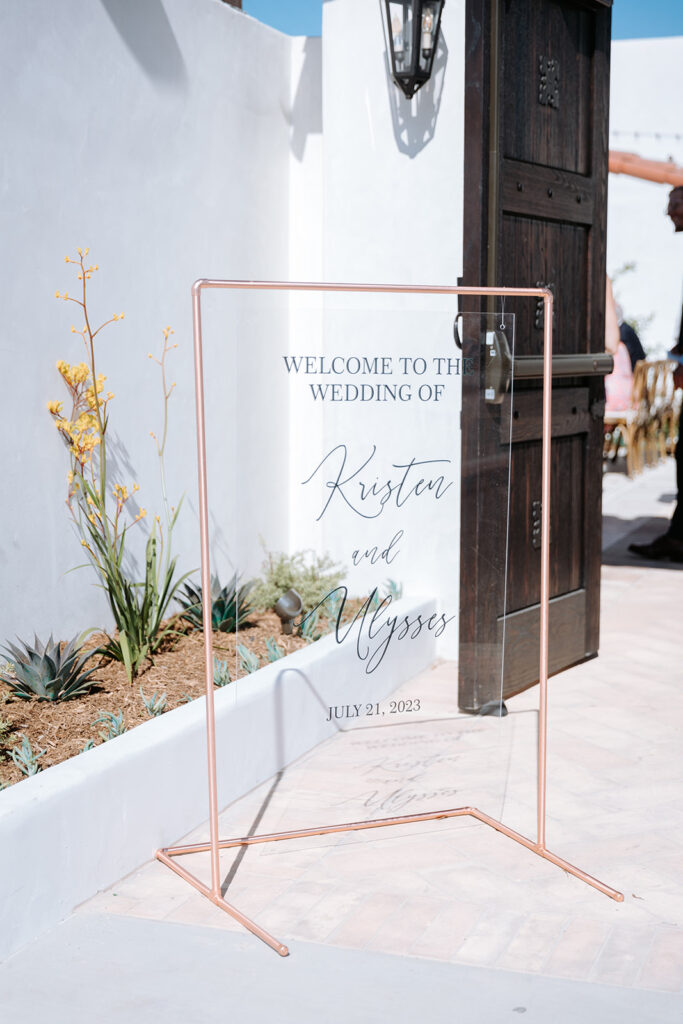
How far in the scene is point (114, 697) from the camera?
3373 mm

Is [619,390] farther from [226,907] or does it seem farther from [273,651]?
[226,907]

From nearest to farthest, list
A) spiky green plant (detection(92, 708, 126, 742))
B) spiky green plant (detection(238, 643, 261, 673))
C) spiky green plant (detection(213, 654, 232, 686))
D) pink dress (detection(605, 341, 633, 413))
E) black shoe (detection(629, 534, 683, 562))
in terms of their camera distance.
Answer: spiky green plant (detection(92, 708, 126, 742)) < spiky green plant (detection(213, 654, 232, 686)) < spiky green plant (detection(238, 643, 261, 673)) < black shoe (detection(629, 534, 683, 562)) < pink dress (detection(605, 341, 633, 413))

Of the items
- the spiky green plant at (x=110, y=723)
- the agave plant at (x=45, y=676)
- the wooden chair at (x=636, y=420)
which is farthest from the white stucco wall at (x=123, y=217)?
the wooden chair at (x=636, y=420)

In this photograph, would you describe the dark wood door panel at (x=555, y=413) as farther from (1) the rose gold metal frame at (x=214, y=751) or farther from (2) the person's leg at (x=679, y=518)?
(2) the person's leg at (x=679, y=518)

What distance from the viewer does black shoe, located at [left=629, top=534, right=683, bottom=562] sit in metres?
7.34

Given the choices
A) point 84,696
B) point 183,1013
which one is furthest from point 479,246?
point 183,1013

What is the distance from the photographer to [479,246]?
3.91 metres

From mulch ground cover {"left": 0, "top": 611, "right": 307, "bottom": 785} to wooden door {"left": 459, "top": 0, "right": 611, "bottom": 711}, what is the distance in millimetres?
754

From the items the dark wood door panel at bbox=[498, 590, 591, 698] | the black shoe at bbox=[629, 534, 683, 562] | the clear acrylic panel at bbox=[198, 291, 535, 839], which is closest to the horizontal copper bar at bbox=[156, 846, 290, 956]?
the clear acrylic panel at bbox=[198, 291, 535, 839]

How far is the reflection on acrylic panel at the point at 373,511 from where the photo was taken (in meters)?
2.77

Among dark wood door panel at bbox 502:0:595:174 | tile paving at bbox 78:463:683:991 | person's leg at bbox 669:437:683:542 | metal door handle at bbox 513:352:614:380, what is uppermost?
dark wood door panel at bbox 502:0:595:174

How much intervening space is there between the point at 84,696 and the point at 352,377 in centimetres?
132

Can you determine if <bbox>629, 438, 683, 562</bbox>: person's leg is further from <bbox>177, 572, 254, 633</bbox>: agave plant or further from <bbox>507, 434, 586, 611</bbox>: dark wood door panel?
<bbox>177, 572, 254, 633</bbox>: agave plant

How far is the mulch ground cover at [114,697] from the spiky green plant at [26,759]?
24 millimetres
